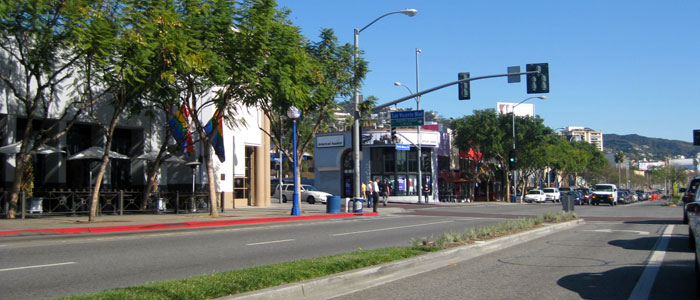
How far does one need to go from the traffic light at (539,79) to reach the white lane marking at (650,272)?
24.8 ft

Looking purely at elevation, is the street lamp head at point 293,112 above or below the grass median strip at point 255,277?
above

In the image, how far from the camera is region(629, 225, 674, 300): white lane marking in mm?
8148

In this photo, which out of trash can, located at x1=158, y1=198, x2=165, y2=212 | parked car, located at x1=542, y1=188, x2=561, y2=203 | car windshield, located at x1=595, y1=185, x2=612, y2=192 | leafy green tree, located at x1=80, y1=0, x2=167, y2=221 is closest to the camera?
leafy green tree, located at x1=80, y1=0, x2=167, y2=221

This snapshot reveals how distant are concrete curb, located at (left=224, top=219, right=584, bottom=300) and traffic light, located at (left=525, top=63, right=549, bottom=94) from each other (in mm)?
9562

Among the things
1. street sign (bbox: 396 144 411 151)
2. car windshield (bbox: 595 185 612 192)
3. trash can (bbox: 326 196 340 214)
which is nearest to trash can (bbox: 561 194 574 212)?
trash can (bbox: 326 196 340 214)

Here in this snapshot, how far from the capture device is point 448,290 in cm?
835

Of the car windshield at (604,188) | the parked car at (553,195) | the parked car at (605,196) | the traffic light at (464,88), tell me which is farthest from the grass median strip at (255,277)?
the parked car at (553,195)

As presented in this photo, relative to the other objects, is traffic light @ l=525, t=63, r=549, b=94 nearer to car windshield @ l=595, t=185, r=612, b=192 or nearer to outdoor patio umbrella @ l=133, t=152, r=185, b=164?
outdoor patio umbrella @ l=133, t=152, r=185, b=164

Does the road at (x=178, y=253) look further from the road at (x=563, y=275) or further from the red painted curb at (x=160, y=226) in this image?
the red painted curb at (x=160, y=226)

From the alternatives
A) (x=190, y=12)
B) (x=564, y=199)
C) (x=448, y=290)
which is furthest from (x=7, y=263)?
(x=564, y=199)

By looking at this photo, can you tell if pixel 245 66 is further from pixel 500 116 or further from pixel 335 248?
pixel 500 116

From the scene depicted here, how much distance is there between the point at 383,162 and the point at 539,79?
31.3m

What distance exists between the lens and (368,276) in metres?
8.97

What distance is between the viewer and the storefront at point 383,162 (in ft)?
171
